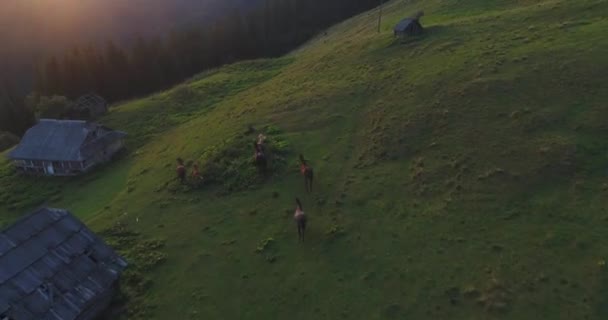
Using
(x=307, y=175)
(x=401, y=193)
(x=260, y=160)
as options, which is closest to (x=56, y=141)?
(x=260, y=160)

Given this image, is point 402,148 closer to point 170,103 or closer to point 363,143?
point 363,143

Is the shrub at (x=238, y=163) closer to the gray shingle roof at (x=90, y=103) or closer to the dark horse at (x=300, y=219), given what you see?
the dark horse at (x=300, y=219)

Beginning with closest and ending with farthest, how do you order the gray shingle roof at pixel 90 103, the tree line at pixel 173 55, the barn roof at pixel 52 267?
the barn roof at pixel 52 267 < the gray shingle roof at pixel 90 103 < the tree line at pixel 173 55

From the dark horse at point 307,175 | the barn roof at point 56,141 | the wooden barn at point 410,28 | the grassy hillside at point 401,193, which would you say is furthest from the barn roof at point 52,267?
the wooden barn at point 410,28

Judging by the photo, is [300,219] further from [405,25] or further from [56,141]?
[56,141]

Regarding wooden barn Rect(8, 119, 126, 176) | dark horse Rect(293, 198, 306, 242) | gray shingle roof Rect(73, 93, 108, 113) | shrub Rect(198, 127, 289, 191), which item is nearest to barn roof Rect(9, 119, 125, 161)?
wooden barn Rect(8, 119, 126, 176)

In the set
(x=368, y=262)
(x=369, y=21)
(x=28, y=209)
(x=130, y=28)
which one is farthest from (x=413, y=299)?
(x=130, y=28)
